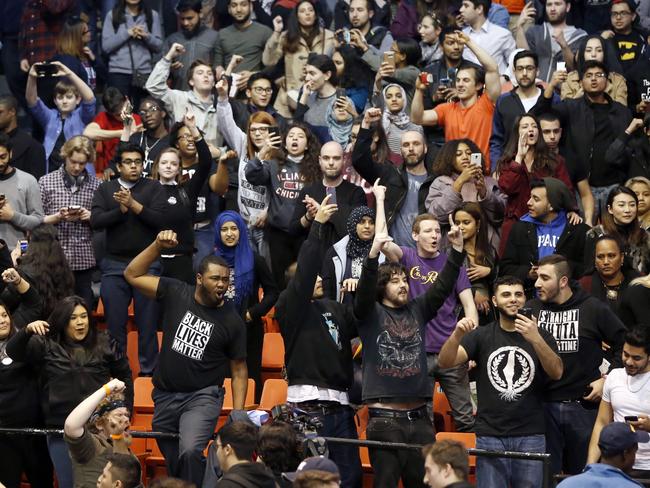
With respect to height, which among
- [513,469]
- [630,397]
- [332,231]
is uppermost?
[332,231]

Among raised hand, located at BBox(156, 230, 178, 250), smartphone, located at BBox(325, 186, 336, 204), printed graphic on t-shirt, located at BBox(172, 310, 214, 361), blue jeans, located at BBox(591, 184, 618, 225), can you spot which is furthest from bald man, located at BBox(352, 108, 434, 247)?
printed graphic on t-shirt, located at BBox(172, 310, 214, 361)

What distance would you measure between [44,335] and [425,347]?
244cm

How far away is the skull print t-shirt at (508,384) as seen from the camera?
9273 millimetres

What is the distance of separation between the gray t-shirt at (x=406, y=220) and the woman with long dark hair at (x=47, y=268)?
97.9 inches

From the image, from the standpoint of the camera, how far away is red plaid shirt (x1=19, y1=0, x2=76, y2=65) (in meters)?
15.0

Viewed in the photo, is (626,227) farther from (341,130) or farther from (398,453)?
(341,130)

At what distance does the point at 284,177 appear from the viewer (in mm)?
12312

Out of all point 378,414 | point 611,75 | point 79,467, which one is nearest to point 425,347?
point 378,414

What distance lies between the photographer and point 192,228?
12016 mm

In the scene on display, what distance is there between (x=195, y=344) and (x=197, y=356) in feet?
0.25

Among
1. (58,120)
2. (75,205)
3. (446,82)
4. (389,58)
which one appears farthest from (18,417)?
(446,82)

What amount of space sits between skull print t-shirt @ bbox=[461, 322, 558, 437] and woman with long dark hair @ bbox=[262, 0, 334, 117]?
5582 mm

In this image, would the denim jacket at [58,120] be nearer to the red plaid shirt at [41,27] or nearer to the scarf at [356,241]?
the red plaid shirt at [41,27]

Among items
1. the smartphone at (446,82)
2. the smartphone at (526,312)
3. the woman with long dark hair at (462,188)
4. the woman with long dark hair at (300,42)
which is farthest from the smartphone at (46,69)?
the smartphone at (526,312)
